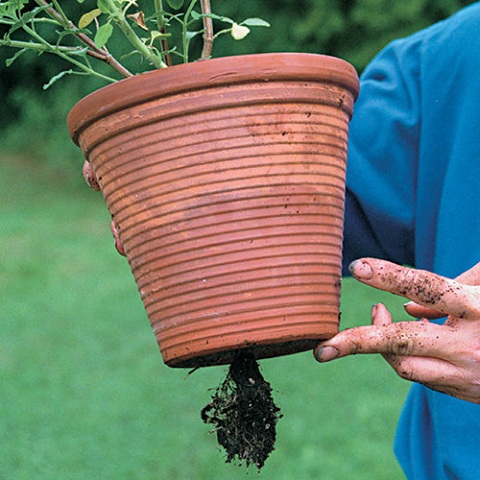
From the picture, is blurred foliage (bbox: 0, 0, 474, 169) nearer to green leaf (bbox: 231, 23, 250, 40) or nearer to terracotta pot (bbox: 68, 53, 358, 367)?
green leaf (bbox: 231, 23, 250, 40)

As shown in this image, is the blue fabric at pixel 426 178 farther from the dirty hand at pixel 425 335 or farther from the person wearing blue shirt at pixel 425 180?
the dirty hand at pixel 425 335

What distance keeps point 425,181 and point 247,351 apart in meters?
0.62

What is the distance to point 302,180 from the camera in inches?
50.3

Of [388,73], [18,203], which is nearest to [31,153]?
[18,203]

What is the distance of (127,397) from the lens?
3.87 m

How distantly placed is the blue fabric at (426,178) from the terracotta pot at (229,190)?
0.47 m

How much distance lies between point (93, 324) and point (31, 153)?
3.84 metres

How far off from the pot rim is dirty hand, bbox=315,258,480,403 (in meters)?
0.27

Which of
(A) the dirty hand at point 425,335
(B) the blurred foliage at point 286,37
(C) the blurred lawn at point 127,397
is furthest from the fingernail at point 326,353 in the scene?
(B) the blurred foliage at point 286,37

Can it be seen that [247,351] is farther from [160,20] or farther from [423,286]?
[160,20]

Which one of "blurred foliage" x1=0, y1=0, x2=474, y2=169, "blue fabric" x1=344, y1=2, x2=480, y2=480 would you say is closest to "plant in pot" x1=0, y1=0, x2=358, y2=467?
"blue fabric" x1=344, y1=2, x2=480, y2=480

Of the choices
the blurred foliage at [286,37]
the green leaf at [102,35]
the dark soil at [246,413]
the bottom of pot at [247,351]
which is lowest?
the dark soil at [246,413]

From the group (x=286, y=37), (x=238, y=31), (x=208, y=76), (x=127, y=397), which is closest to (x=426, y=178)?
(x=238, y=31)

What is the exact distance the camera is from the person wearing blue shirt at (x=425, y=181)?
1671mm
